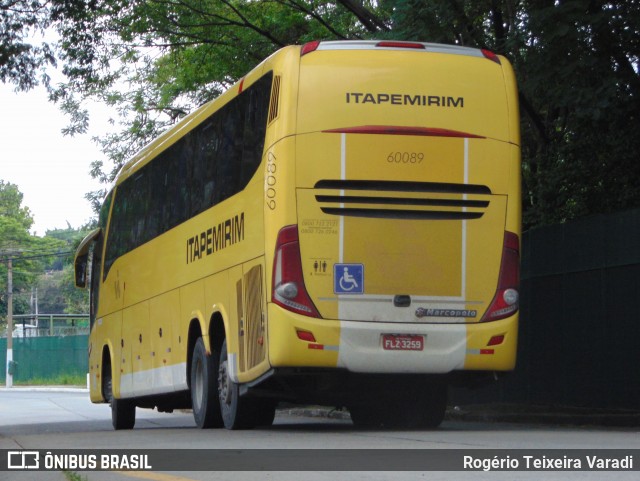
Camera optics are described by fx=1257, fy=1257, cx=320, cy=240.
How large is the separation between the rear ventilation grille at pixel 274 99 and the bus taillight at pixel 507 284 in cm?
276

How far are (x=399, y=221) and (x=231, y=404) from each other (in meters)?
3.15

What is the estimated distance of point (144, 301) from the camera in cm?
1856

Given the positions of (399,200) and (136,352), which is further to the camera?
(136,352)

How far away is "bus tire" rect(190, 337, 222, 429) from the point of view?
595 inches

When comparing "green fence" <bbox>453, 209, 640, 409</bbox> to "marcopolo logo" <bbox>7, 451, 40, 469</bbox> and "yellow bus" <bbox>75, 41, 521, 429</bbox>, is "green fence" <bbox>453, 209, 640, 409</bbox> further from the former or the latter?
"marcopolo logo" <bbox>7, 451, 40, 469</bbox>

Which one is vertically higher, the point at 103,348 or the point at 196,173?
the point at 196,173

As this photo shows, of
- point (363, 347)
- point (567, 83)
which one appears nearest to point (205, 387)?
point (363, 347)

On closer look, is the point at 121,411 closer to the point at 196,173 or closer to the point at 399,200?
the point at 196,173

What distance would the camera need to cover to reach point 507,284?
43.8ft

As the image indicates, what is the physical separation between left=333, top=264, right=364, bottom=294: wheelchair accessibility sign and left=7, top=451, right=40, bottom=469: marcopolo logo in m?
3.47

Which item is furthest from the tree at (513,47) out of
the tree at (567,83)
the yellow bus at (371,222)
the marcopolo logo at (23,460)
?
the marcopolo logo at (23,460)

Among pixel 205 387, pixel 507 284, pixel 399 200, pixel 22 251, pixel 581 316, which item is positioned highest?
pixel 22 251

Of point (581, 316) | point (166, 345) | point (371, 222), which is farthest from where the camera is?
point (166, 345)

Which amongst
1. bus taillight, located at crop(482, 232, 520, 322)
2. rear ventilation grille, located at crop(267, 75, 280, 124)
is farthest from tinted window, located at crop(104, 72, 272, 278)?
bus taillight, located at crop(482, 232, 520, 322)
